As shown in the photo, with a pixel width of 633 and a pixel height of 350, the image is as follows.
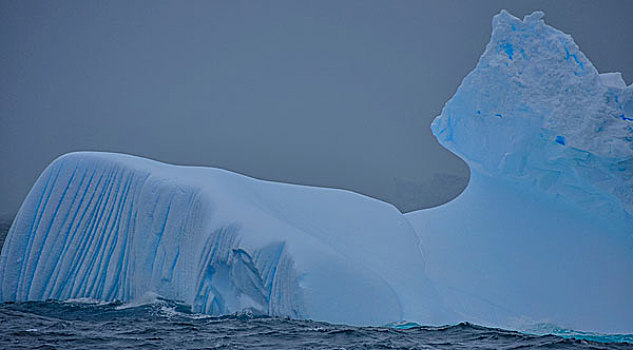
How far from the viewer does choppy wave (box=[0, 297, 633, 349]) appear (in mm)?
5508

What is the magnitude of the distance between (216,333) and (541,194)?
18.2ft

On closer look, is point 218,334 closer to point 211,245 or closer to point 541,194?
point 211,245

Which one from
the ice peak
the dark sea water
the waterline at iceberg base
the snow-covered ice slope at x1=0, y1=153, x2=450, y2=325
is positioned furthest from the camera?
the ice peak

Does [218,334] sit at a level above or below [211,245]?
below

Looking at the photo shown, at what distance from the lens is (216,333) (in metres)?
6.01

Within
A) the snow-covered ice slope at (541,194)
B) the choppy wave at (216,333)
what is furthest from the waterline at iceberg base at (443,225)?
the choppy wave at (216,333)

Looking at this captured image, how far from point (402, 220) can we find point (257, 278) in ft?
9.73

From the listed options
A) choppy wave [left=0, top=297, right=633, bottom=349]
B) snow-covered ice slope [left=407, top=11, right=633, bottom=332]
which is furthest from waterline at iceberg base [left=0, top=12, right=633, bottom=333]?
choppy wave [left=0, top=297, right=633, bottom=349]

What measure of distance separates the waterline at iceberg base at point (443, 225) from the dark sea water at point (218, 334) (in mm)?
459

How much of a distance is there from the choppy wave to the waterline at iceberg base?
437 mm

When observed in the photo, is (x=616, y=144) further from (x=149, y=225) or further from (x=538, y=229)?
(x=149, y=225)

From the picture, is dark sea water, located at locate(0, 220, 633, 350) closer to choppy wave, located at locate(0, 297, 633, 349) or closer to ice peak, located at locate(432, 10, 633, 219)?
choppy wave, located at locate(0, 297, 633, 349)

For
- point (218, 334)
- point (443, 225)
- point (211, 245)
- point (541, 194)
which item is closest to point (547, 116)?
point (541, 194)

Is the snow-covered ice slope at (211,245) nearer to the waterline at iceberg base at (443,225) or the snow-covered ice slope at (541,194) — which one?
the waterline at iceberg base at (443,225)
